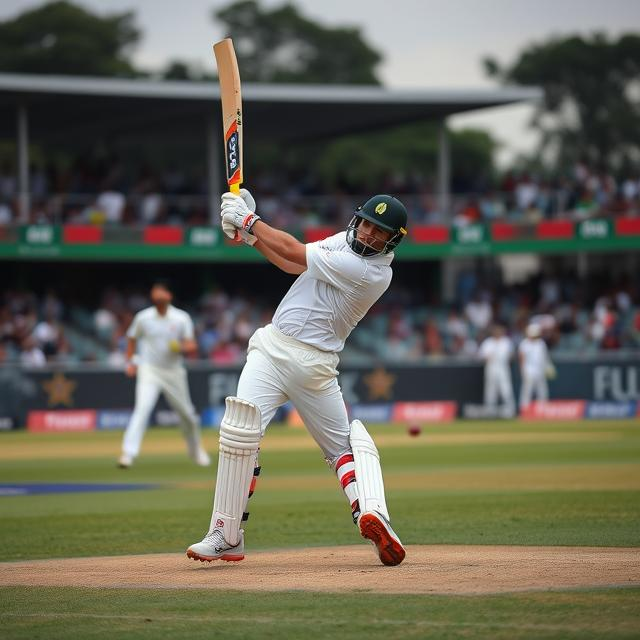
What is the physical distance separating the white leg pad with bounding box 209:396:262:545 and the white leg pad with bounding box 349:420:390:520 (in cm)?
66

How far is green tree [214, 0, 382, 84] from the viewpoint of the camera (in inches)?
2724

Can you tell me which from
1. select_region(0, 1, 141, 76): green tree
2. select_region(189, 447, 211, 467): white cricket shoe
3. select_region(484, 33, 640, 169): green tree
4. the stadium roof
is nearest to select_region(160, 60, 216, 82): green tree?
select_region(0, 1, 141, 76): green tree

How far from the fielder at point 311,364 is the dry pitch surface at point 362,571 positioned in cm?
26

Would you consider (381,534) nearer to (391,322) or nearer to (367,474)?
(367,474)

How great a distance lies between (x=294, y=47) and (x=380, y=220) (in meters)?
65.7

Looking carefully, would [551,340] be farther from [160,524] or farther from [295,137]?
[160,524]

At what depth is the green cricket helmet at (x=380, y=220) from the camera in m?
7.71

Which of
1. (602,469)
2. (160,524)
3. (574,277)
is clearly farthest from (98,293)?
(160,524)

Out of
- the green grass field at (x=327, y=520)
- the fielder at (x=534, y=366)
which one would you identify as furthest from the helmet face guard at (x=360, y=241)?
the fielder at (x=534, y=366)

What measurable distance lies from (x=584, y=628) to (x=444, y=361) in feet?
72.7

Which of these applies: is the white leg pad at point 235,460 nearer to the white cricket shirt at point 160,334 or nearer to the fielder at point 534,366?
the white cricket shirt at point 160,334

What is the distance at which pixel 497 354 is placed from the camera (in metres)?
27.5

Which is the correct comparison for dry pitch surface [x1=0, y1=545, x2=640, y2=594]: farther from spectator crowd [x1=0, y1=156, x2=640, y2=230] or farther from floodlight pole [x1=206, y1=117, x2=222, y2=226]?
floodlight pole [x1=206, y1=117, x2=222, y2=226]

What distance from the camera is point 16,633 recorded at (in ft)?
19.1
